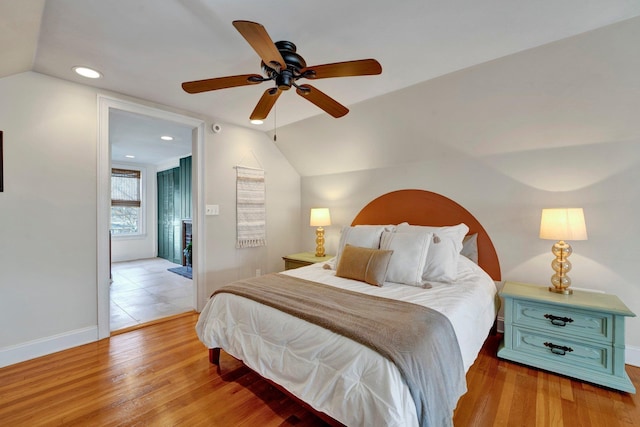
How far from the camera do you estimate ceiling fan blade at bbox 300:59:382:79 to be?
4.99 ft

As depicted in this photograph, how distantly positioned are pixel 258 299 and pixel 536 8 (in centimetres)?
242

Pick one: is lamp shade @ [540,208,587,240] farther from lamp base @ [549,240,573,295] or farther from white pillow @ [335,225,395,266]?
white pillow @ [335,225,395,266]

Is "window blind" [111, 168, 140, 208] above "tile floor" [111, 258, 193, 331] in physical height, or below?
above

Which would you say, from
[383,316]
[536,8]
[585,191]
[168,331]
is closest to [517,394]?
[383,316]

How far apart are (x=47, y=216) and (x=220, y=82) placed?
2063 mm

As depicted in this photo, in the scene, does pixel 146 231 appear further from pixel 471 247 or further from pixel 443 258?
A: pixel 471 247

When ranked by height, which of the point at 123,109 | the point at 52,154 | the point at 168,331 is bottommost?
the point at 168,331

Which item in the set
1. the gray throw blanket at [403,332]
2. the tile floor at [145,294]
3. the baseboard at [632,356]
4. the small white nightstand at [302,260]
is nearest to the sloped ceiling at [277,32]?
the gray throw blanket at [403,332]

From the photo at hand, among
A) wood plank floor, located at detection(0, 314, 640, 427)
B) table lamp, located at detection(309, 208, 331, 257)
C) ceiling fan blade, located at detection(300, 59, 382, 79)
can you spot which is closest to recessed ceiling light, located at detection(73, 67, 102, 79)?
ceiling fan blade, located at detection(300, 59, 382, 79)

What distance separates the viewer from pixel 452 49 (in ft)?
6.49

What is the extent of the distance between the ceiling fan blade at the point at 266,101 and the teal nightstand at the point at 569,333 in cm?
237

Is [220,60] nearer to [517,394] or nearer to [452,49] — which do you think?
[452,49]

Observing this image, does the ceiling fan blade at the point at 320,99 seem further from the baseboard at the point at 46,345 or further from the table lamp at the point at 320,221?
the baseboard at the point at 46,345

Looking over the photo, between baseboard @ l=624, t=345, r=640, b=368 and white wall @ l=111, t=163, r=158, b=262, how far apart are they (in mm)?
8296
